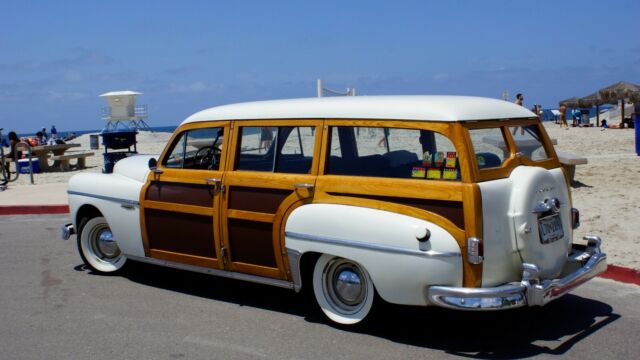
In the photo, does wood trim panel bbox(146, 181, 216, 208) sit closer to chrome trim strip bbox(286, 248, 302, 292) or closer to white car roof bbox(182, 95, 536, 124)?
white car roof bbox(182, 95, 536, 124)

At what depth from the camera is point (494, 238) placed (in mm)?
5035

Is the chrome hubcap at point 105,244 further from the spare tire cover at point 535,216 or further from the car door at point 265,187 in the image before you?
the spare tire cover at point 535,216

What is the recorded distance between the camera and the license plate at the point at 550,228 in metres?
5.29

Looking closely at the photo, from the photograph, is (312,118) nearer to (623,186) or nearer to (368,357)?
(368,357)

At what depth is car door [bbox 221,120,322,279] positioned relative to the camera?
5887 millimetres


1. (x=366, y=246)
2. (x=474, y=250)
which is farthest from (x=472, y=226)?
(x=366, y=246)

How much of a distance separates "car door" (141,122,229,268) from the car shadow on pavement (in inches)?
20.8

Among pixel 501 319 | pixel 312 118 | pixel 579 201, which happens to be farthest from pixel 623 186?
pixel 312 118

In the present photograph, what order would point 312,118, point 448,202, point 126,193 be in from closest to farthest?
point 448,202
point 312,118
point 126,193

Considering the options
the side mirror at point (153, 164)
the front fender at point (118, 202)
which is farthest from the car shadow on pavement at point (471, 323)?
the side mirror at point (153, 164)

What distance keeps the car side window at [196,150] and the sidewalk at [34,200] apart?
647 cm

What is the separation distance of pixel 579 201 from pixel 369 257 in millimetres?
6702

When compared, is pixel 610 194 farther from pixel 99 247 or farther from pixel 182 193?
pixel 99 247

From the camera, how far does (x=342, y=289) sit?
570 centimetres
